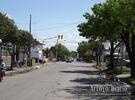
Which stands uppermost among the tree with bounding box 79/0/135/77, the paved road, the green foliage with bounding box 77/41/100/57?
the green foliage with bounding box 77/41/100/57

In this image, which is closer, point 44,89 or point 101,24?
point 44,89

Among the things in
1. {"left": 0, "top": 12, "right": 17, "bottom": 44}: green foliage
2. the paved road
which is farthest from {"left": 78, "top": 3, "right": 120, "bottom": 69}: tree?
{"left": 0, "top": 12, "right": 17, "bottom": 44}: green foliage

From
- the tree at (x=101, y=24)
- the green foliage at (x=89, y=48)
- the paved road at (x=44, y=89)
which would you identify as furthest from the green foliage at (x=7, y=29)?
the green foliage at (x=89, y=48)

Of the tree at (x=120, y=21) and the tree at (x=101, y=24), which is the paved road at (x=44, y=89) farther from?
the tree at (x=101, y=24)

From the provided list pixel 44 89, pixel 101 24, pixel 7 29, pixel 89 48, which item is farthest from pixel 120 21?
pixel 89 48

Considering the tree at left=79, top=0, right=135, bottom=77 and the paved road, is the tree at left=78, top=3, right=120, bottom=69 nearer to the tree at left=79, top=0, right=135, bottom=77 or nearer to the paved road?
the tree at left=79, top=0, right=135, bottom=77

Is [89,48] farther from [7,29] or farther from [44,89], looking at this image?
[44,89]

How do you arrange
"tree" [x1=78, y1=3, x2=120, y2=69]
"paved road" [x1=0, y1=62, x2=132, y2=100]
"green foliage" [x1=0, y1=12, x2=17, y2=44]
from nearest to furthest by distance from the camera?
"paved road" [x1=0, y1=62, x2=132, y2=100] → "tree" [x1=78, y1=3, x2=120, y2=69] → "green foliage" [x1=0, y1=12, x2=17, y2=44]

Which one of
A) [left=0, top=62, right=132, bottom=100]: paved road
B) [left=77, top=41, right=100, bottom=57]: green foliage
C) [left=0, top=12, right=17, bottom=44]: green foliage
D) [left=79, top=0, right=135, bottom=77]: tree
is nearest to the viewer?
[left=0, top=62, right=132, bottom=100]: paved road

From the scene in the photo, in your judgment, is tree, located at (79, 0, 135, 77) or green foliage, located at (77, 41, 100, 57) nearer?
tree, located at (79, 0, 135, 77)

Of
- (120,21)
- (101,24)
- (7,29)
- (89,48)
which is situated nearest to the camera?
(120,21)

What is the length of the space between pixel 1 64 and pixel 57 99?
15.7 meters

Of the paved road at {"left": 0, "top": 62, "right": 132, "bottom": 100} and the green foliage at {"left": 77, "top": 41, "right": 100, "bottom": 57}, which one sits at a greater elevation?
the green foliage at {"left": 77, "top": 41, "right": 100, "bottom": 57}

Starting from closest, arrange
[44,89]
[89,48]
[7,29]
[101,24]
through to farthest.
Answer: [44,89] < [101,24] < [7,29] < [89,48]
